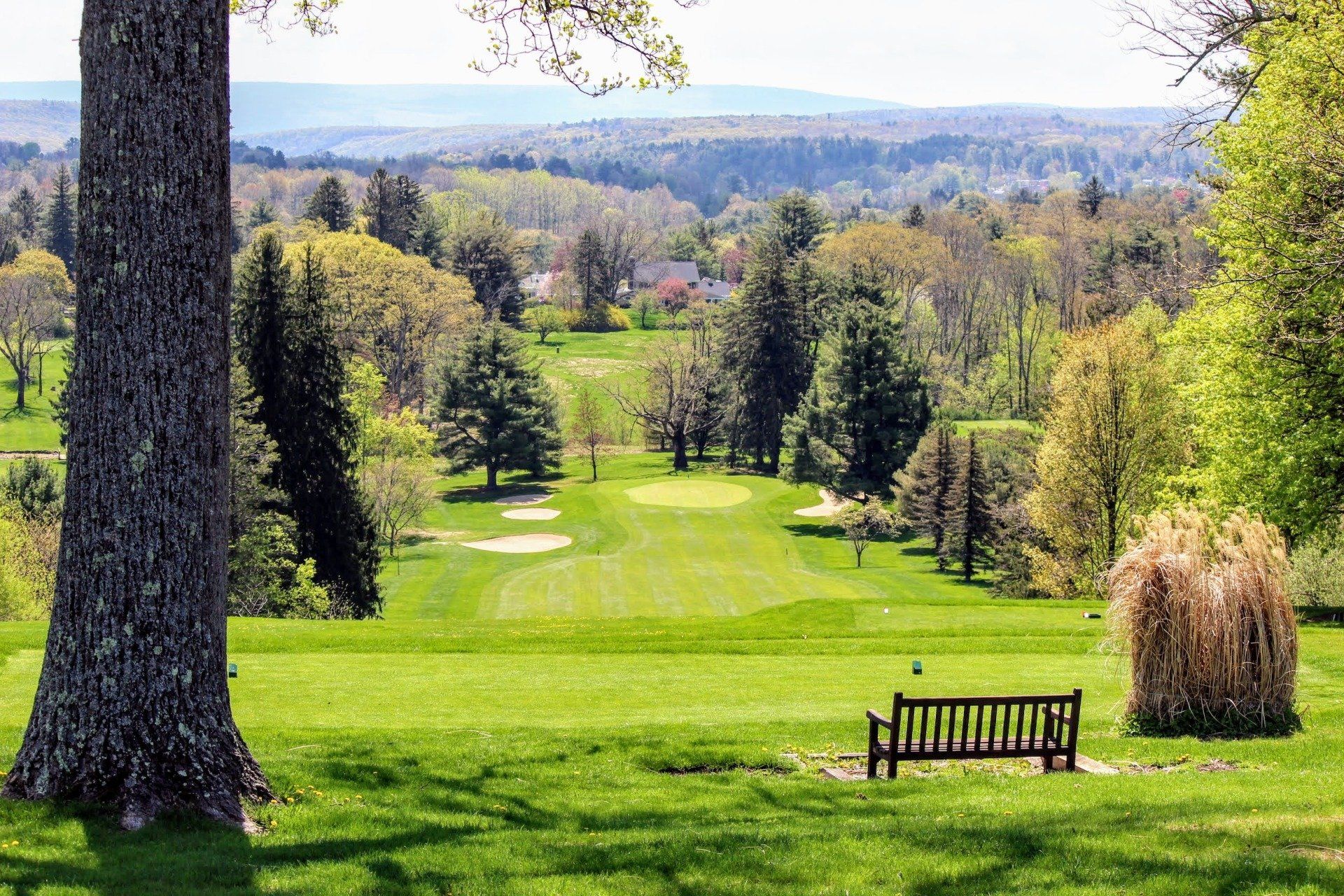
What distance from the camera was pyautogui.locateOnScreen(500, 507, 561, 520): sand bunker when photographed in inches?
2120

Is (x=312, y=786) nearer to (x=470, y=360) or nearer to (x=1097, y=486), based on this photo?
(x=1097, y=486)

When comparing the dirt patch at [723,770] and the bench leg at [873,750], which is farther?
the dirt patch at [723,770]

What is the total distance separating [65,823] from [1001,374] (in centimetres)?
7341

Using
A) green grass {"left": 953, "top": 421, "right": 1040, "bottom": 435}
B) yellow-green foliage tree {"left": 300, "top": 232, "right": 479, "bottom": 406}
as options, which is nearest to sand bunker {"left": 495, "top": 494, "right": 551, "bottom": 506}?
yellow-green foliage tree {"left": 300, "top": 232, "right": 479, "bottom": 406}

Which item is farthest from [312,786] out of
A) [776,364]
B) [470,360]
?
[776,364]

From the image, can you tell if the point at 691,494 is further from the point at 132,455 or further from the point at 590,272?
the point at 590,272

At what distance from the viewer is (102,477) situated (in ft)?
23.6

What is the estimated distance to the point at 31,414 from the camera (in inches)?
3024

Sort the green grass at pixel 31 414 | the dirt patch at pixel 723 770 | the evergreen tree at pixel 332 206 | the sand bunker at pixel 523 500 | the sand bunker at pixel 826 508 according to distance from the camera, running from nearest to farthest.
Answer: the dirt patch at pixel 723 770
the sand bunker at pixel 826 508
the sand bunker at pixel 523 500
the green grass at pixel 31 414
the evergreen tree at pixel 332 206

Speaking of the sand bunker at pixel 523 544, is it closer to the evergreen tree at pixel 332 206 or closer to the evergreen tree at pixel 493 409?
the evergreen tree at pixel 493 409

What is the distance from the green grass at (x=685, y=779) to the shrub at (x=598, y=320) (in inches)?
3468

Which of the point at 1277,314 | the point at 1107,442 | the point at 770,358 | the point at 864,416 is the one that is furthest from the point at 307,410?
the point at 770,358

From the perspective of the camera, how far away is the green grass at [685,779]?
247 inches

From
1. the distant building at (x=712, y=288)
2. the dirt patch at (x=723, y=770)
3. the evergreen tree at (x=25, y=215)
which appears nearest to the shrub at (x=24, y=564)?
the dirt patch at (x=723, y=770)
